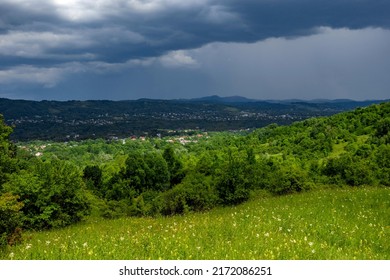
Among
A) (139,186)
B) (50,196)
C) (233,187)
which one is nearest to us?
(50,196)

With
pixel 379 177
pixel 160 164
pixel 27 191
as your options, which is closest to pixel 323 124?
pixel 160 164

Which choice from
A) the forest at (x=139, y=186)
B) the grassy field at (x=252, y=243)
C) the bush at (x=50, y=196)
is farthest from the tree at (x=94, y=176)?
the grassy field at (x=252, y=243)

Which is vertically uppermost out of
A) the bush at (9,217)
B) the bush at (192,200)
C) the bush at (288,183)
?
the bush at (9,217)

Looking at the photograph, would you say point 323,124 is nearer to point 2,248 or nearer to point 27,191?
point 27,191

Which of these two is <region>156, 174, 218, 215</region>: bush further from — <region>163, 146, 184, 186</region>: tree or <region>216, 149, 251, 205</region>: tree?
<region>163, 146, 184, 186</region>: tree

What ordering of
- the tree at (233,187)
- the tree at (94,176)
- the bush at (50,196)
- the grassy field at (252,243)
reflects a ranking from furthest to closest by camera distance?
1. the tree at (94,176)
2. the tree at (233,187)
3. the bush at (50,196)
4. the grassy field at (252,243)

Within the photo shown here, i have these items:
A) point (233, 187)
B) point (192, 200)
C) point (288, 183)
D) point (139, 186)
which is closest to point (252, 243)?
point (192, 200)

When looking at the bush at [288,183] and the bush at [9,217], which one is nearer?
the bush at [9,217]

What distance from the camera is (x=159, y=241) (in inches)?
418

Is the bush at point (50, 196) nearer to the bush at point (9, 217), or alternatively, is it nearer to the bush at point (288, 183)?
the bush at point (9, 217)

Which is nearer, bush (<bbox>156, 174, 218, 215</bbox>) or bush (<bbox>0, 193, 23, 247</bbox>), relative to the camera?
bush (<bbox>0, 193, 23, 247</bbox>)

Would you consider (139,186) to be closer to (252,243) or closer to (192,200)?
(192,200)

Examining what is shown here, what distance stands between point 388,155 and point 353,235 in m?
50.9

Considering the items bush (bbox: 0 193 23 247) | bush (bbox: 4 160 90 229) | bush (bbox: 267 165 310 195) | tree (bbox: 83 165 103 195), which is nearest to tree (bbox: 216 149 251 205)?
bush (bbox: 267 165 310 195)
